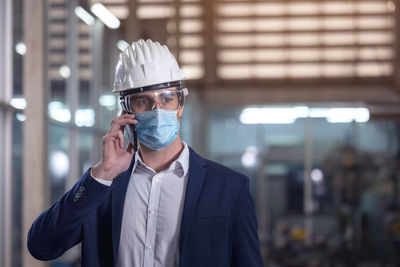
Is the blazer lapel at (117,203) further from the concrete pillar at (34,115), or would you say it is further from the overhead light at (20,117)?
the overhead light at (20,117)

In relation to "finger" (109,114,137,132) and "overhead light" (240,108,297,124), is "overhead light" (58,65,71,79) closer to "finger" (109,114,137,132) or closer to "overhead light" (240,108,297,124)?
"finger" (109,114,137,132)

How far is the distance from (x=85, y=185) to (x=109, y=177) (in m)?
0.07

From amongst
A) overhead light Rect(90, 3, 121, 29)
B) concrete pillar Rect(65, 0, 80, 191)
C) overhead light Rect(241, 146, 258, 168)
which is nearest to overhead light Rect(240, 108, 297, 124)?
overhead light Rect(241, 146, 258, 168)

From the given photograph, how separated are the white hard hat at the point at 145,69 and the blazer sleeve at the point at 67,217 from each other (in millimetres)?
298

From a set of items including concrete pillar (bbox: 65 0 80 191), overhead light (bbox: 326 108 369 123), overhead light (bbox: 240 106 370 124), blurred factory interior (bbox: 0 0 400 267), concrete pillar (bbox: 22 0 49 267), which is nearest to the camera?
concrete pillar (bbox: 22 0 49 267)

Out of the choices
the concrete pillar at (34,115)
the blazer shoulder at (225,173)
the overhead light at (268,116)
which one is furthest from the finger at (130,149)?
the overhead light at (268,116)

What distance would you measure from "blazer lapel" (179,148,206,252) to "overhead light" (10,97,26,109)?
2.84m

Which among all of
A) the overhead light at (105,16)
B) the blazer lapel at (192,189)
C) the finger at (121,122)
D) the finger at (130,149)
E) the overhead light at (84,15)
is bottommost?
the blazer lapel at (192,189)

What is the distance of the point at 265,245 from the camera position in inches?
502

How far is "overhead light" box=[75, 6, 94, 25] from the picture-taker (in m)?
6.80

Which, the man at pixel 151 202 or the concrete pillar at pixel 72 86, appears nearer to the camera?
the man at pixel 151 202

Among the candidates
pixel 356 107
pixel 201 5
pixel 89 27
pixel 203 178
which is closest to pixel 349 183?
pixel 356 107

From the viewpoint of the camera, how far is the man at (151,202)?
1.82 meters

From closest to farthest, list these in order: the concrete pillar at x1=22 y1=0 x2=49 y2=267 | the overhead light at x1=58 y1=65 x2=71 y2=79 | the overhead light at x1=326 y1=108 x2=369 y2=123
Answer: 1. the concrete pillar at x1=22 y1=0 x2=49 y2=267
2. the overhead light at x1=58 y1=65 x2=71 y2=79
3. the overhead light at x1=326 y1=108 x2=369 y2=123
